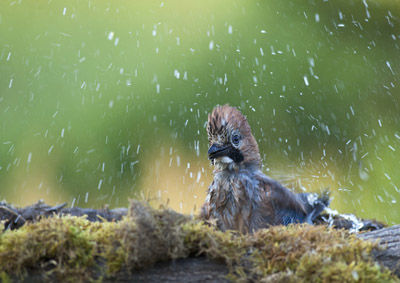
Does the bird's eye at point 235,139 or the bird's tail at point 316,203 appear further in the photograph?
the bird's tail at point 316,203

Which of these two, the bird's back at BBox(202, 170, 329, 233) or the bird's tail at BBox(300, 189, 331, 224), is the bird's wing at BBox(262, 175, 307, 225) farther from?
the bird's tail at BBox(300, 189, 331, 224)

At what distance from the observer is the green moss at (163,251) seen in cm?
189

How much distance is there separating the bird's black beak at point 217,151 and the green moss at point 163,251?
181cm

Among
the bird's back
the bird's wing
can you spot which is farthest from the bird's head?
the bird's wing

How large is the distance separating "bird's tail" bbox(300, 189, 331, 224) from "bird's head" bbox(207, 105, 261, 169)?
0.59 m

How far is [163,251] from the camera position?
1.98m

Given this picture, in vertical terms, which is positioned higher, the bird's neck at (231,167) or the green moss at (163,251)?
the bird's neck at (231,167)

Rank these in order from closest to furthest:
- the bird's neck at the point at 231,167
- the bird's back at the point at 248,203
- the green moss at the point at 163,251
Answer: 1. the green moss at the point at 163,251
2. the bird's back at the point at 248,203
3. the bird's neck at the point at 231,167

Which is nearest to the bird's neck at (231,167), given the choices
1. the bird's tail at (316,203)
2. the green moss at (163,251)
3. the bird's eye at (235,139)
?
the bird's eye at (235,139)

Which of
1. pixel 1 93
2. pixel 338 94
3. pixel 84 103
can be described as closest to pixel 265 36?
pixel 338 94

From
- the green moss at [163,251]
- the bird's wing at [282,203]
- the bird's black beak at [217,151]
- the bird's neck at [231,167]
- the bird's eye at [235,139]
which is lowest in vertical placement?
the green moss at [163,251]

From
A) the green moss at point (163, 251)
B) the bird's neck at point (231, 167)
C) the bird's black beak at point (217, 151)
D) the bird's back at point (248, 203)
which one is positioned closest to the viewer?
the green moss at point (163, 251)

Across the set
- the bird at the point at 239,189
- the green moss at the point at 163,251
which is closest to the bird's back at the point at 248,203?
the bird at the point at 239,189

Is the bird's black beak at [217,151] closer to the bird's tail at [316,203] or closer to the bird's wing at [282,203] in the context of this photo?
the bird's wing at [282,203]
